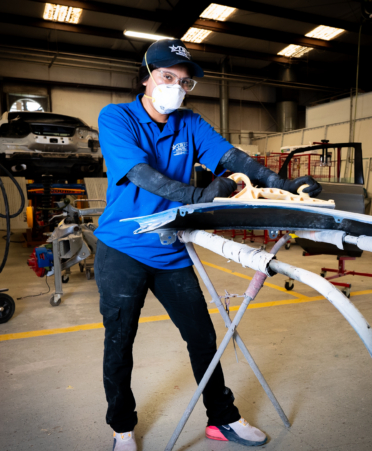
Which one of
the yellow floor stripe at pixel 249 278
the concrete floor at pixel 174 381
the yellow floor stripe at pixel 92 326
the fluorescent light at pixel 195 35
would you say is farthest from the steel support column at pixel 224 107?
the concrete floor at pixel 174 381

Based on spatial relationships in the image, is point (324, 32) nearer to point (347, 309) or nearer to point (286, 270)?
point (286, 270)

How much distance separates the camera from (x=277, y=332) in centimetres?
302

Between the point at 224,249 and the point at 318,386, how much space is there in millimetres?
1588

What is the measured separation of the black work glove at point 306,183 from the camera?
142 cm

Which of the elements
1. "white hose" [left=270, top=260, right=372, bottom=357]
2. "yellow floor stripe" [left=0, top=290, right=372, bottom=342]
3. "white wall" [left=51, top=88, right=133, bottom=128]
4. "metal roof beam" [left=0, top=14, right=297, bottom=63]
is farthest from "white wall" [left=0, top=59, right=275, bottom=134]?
"white hose" [left=270, top=260, right=372, bottom=357]

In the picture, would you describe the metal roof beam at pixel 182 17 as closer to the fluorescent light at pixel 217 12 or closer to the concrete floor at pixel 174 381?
the fluorescent light at pixel 217 12

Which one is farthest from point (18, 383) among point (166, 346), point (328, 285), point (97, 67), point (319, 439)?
point (97, 67)

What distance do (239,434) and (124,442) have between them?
532 mm

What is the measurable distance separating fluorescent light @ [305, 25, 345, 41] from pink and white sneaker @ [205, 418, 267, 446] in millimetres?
11983

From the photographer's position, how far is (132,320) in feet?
5.25

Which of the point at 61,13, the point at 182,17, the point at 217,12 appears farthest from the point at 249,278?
the point at 61,13

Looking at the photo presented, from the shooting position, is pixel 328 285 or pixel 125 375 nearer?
pixel 328 285

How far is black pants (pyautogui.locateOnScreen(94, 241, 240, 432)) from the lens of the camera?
1.56m

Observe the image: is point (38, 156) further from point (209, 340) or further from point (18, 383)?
point (209, 340)
